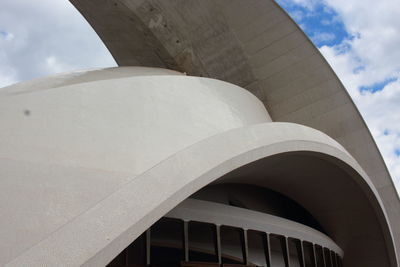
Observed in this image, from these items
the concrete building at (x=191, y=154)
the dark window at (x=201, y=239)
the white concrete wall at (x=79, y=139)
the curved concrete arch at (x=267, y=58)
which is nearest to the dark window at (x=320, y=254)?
the concrete building at (x=191, y=154)

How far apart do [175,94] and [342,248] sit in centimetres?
1053

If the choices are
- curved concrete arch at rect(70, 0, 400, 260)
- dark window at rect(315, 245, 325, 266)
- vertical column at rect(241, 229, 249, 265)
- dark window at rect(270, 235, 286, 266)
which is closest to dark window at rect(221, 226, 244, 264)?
vertical column at rect(241, 229, 249, 265)

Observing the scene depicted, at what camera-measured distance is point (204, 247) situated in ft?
30.9

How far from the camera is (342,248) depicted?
52.6 ft

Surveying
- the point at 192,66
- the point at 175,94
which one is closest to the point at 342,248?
the point at 192,66

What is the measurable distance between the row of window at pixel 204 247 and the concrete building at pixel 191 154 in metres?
0.04

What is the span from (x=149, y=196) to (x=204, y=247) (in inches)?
193

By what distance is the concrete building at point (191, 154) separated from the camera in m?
4.72

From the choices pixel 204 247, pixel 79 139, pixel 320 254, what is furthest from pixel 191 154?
pixel 320 254

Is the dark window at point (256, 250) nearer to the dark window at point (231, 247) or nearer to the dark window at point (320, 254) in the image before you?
the dark window at point (231, 247)

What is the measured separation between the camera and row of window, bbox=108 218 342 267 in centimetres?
774

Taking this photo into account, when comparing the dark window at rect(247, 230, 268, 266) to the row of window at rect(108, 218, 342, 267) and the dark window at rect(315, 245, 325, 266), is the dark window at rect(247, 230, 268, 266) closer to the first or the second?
the row of window at rect(108, 218, 342, 267)

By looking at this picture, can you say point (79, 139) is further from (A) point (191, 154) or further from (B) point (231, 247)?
(B) point (231, 247)

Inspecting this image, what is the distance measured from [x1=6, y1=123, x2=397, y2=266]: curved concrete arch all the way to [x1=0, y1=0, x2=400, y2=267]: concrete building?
2 centimetres
